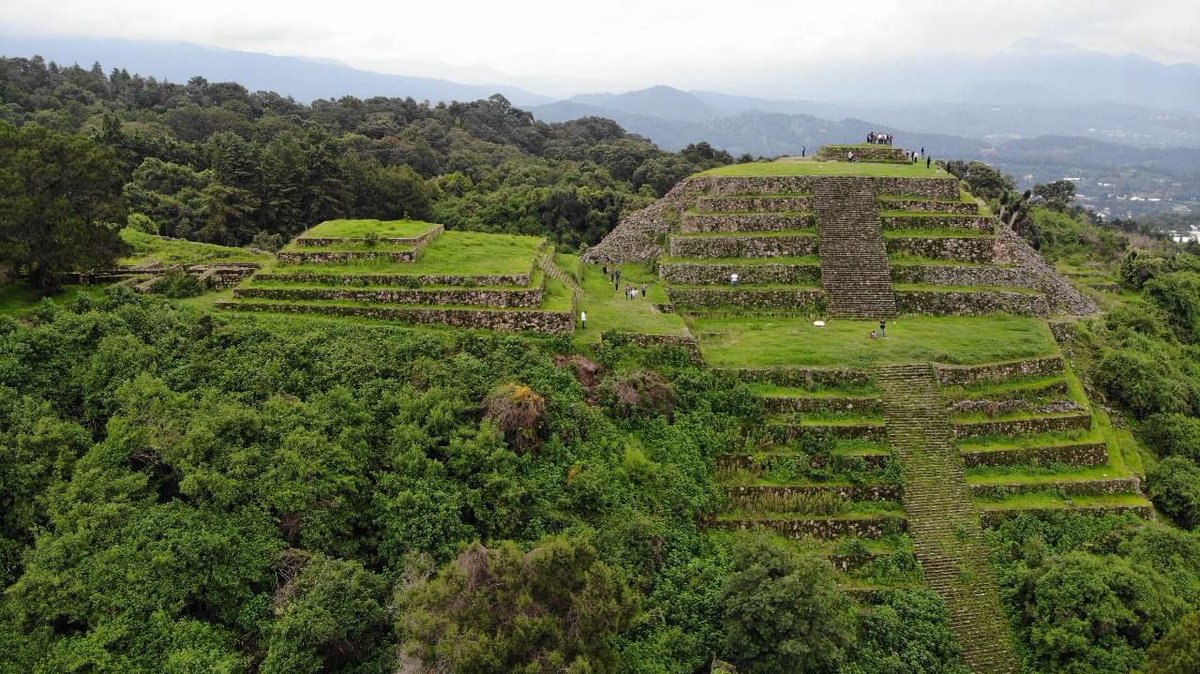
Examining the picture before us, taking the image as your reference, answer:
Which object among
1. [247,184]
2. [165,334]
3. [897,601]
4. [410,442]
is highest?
[247,184]

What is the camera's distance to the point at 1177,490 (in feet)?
55.8

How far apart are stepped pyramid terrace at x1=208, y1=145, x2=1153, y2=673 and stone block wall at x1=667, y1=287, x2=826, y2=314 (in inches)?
2.9

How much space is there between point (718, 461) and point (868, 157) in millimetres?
19842

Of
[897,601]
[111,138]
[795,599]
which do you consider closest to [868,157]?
[897,601]

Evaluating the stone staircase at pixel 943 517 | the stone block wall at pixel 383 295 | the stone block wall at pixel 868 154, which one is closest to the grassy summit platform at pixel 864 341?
the stone staircase at pixel 943 517

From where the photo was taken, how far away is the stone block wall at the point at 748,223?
24812 millimetres

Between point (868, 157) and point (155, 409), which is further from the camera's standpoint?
point (868, 157)

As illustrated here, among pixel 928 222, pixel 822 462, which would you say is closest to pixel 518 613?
pixel 822 462

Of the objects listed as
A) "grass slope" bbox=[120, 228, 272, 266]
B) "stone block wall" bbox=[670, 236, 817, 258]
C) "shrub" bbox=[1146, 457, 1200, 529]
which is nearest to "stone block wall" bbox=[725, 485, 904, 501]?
"shrub" bbox=[1146, 457, 1200, 529]

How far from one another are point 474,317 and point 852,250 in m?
13.3

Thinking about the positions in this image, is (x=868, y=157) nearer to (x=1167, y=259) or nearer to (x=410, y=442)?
(x=1167, y=259)

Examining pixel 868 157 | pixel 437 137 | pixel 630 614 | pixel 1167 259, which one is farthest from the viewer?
pixel 437 137

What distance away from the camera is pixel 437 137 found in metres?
67.6

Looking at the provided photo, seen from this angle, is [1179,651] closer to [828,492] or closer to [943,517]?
[943,517]
